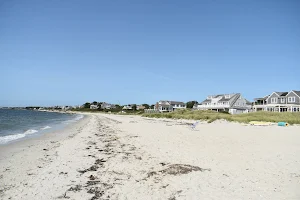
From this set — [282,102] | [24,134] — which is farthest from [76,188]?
[282,102]

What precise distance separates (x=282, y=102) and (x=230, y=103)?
13.5 meters

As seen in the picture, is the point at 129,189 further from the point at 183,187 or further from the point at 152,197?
the point at 183,187

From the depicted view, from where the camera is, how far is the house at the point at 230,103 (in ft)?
211

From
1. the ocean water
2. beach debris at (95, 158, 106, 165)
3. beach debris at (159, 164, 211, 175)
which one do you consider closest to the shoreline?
the ocean water

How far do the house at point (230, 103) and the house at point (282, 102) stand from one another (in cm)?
589

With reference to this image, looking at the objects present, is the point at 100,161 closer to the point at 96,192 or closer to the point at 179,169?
the point at 96,192

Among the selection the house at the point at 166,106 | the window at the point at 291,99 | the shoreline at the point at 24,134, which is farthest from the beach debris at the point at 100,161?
the house at the point at 166,106

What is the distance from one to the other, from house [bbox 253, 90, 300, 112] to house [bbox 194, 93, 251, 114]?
589cm

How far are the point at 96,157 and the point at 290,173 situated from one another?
25.4 feet

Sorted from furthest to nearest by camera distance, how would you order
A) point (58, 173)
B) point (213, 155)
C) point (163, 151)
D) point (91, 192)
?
point (163, 151) → point (213, 155) → point (58, 173) → point (91, 192)

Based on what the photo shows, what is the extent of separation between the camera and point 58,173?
24.7 feet

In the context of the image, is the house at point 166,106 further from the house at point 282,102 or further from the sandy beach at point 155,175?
the sandy beach at point 155,175

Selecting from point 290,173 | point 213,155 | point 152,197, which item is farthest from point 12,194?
point 290,173

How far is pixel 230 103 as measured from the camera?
64.3m
